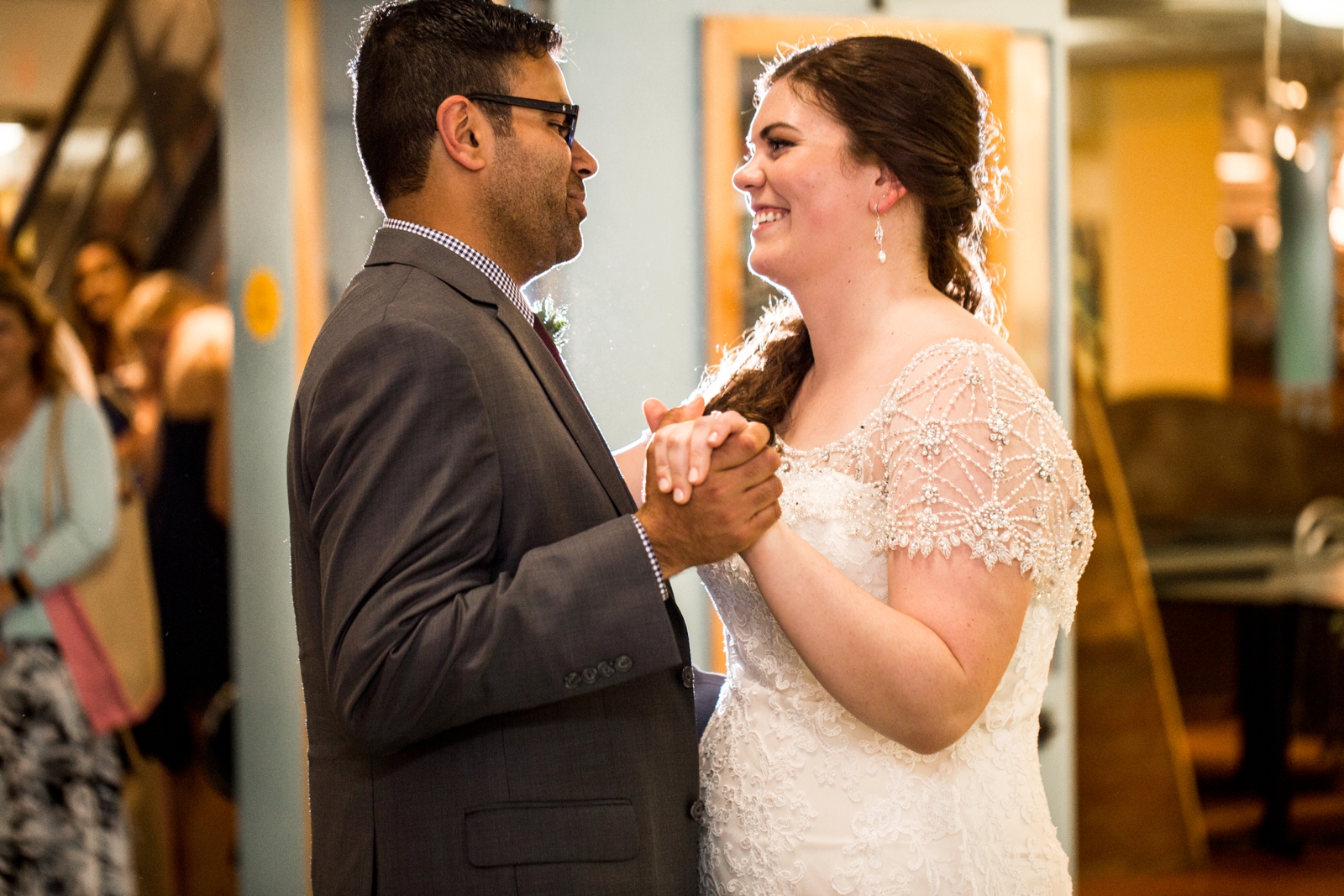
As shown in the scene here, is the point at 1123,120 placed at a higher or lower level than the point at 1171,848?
higher

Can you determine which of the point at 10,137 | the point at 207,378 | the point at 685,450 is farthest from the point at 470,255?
the point at 10,137

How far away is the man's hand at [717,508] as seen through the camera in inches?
52.2

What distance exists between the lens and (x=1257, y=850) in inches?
176

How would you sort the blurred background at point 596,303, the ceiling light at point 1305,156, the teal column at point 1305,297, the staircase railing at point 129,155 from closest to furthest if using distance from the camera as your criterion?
the blurred background at point 596,303 → the staircase railing at point 129,155 → the ceiling light at point 1305,156 → the teal column at point 1305,297

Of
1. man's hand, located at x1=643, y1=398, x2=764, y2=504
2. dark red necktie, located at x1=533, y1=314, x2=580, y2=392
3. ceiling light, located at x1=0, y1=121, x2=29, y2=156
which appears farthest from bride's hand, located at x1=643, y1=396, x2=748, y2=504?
ceiling light, located at x1=0, y1=121, x2=29, y2=156

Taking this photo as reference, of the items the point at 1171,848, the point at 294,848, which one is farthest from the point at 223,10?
the point at 1171,848

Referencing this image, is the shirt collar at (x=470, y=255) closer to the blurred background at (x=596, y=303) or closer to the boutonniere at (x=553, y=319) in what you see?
the boutonniere at (x=553, y=319)

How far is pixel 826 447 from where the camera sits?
5.38 feet

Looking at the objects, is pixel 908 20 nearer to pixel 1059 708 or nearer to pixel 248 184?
pixel 248 184

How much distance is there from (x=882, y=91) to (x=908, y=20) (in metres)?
1.41

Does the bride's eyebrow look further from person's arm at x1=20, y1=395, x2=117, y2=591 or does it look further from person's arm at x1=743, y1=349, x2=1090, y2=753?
person's arm at x1=20, y1=395, x2=117, y2=591

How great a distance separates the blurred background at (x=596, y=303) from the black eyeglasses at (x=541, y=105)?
84 cm

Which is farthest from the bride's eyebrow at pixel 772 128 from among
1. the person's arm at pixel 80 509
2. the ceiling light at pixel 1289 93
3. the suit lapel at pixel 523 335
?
the ceiling light at pixel 1289 93

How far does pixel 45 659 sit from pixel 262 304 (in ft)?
3.65
